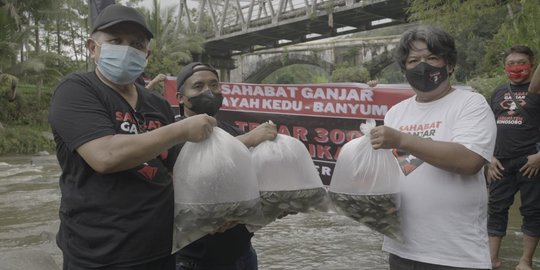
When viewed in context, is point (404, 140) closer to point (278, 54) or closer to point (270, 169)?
point (270, 169)

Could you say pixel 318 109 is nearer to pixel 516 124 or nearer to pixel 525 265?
pixel 516 124

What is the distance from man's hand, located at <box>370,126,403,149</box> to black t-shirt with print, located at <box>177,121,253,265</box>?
2.64ft

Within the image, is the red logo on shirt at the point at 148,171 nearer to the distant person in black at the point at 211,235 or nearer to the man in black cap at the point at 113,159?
the man in black cap at the point at 113,159

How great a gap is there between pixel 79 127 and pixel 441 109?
1339 millimetres

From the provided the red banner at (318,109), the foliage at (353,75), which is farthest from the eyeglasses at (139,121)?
the foliage at (353,75)

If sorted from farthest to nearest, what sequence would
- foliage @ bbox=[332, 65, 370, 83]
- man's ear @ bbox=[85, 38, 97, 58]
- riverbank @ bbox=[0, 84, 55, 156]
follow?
1. foliage @ bbox=[332, 65, 370, 83]
2. riverbank @ bbox=[0, 84, 55, 156]
3. man's ear @ bbox=[85, 38, 97, 58]

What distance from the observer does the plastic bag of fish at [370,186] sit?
2.03 meters

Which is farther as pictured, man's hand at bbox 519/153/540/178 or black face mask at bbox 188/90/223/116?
man's hand at bbox 519/153/540/178

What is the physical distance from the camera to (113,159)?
66.4 inches

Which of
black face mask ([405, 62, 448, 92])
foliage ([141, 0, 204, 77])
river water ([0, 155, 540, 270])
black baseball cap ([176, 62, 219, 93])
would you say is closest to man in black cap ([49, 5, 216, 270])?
black baseball cap ([176, 62, 219, 93])

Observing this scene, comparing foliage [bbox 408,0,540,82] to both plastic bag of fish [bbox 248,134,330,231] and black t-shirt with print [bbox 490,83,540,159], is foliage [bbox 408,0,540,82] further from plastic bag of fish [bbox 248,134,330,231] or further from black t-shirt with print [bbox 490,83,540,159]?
plastic bag of fish [bbox 248,134,330,231]

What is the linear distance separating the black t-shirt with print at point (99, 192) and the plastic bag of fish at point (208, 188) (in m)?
0.08

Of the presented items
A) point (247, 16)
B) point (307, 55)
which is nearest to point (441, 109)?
point (247, 16)

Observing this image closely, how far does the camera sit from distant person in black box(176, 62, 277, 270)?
2311 mm
